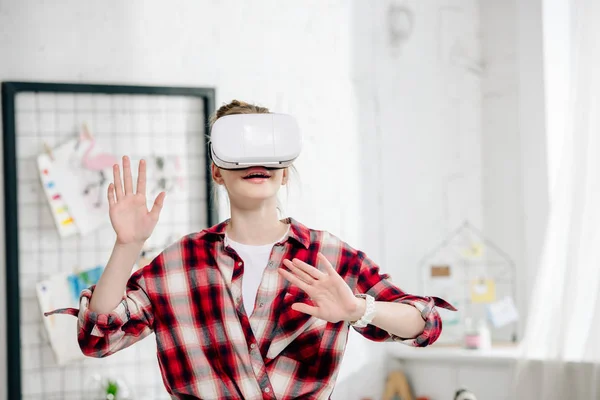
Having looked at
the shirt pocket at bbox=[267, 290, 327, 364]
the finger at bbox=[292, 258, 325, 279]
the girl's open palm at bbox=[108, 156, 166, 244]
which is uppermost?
the girl's open palm at bbox=[108, 156, 166, 244]

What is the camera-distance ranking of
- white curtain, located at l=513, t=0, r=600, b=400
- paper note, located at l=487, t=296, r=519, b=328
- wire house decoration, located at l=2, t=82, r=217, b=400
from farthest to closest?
1. paper note, located at l=487, t=296, r=519, b=328
2. wire house decoration, located at l=2, t=82, r=217, b=400
3. white curtain, located at l=513, t=0, r=600, b=400

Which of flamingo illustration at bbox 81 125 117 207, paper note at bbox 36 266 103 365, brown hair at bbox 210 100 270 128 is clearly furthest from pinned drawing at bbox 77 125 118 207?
brown hair at bbox 210 100 270 128

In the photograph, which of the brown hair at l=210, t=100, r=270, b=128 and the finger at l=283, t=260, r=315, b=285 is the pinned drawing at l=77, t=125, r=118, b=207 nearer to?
the brown hair at l=210, t=100, r=270, b=128

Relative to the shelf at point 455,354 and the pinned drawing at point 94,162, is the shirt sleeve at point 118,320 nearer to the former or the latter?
the pinned drawing at point 94,162

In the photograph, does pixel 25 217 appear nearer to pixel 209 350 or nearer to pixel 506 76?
pixel 209 350

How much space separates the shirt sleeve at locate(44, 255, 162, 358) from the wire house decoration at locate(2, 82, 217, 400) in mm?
1014

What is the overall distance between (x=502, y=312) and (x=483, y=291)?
0.09m

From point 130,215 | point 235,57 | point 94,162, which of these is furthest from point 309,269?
point 235,57

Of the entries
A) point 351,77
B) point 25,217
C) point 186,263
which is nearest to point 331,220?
point 351,77

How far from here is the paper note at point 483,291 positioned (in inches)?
103

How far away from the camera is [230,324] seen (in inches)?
49.4

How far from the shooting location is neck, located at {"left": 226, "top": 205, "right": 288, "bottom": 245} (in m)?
1.32

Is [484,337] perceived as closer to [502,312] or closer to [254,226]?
[502,312]

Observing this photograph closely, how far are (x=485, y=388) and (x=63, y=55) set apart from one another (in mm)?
1571
